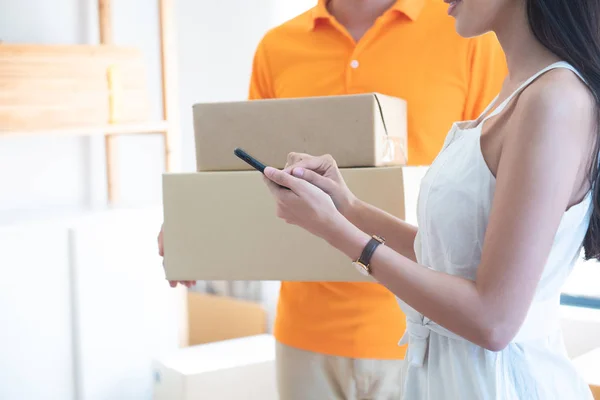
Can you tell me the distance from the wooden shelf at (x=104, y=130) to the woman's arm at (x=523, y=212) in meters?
1.65

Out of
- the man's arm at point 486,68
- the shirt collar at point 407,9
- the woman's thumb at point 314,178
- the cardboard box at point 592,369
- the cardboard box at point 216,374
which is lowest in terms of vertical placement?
the cardboard box at point 216,374

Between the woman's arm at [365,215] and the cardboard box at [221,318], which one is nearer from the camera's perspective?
the woman's arm at [365,215]

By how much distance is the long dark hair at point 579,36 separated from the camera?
87cm

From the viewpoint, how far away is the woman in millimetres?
832

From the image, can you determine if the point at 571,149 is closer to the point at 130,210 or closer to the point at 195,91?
the point at 130,210

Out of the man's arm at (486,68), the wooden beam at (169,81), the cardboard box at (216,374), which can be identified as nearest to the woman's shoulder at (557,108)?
the man's arm at (486,68)

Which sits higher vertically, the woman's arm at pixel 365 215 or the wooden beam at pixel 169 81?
the wooden beam at pixel 169 81

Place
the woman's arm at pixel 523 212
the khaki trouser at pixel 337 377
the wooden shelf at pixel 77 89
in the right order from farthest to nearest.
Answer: the wooden shelf at pixel 77 89 → the khaki trouser at pixel 337 377 → the woman's arm at pixel 523 212

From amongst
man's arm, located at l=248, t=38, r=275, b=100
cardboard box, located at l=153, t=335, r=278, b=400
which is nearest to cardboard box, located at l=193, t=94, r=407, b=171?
man's arm, located at l=248, t=38, r=275, b=100

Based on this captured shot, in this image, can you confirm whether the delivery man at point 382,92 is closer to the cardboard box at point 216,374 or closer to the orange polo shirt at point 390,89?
the orange polo shirt at point 390,89

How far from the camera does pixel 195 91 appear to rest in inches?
128

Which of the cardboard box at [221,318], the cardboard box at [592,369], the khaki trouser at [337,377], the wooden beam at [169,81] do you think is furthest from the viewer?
the cardboard box at [221,318]

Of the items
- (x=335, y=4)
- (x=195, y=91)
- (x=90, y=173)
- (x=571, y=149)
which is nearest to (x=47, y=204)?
(x=90, y=173)

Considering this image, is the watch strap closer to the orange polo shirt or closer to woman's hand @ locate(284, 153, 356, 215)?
woman's hand @ locate(284, 153, 356, 215)
